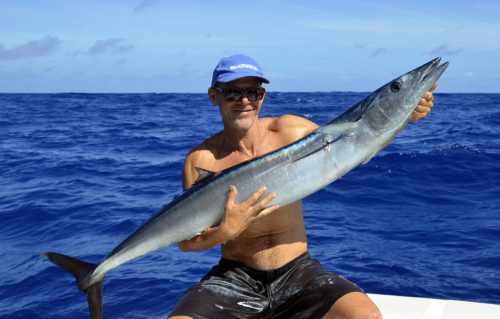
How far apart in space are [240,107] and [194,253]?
4.25m

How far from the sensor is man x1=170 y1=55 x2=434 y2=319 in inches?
159

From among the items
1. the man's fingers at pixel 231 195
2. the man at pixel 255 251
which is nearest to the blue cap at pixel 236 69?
the man at pixel 255 251

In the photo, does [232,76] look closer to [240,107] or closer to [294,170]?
[240,107]

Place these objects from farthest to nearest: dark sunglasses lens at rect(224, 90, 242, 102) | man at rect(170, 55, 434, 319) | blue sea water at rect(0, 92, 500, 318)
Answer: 1. blue sea water at rect(0, 92, 500, 318)
2. dark sunglasses lens at rect(224, 90, 242, 102)
3. man at rect(170, 55, 434, 319)

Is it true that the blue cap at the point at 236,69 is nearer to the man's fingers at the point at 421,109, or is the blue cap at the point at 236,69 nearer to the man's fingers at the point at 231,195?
the man's fingers at the point at 231,195

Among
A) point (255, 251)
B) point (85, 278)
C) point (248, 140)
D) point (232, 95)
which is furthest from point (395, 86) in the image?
point (85, 278)

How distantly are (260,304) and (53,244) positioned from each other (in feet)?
19.1

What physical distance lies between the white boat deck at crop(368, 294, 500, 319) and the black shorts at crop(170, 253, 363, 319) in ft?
3.14

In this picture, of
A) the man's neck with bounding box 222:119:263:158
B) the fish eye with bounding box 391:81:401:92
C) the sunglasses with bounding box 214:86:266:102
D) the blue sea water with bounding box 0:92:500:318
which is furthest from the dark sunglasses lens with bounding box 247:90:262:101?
the blue sea water with bounding box 0:92:500:318

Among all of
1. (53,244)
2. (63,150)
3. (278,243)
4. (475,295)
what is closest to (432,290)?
(475,295)

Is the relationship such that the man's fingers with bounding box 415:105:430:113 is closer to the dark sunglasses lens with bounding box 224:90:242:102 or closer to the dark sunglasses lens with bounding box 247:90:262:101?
the dark sunglasses lens with bounding box 247:90:262:101

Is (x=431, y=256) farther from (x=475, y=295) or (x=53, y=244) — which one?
(x=53, y=244)

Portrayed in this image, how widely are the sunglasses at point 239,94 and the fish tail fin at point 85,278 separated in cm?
160

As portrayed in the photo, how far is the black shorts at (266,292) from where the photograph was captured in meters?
4.08
